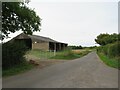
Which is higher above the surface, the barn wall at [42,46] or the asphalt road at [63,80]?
the barn wall at [42,46]

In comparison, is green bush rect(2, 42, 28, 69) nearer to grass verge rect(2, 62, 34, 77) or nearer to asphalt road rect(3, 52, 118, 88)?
grass verge rect(2, 62, 34, 77)

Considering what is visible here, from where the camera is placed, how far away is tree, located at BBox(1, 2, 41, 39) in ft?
55.9

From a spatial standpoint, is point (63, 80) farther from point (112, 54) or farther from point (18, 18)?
point (112, 54)

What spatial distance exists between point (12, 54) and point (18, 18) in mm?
4011

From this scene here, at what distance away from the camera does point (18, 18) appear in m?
18.6

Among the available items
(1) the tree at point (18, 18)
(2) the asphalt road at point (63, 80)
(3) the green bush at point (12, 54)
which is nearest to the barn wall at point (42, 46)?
(1) the tree at point (18, 18)

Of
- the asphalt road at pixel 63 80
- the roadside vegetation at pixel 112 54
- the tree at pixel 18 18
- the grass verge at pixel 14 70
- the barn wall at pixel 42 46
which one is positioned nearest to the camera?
the asphalt road at pixel 63 80

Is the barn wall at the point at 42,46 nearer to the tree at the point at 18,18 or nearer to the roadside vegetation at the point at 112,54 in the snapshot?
the roadside vegetation at the point at 112,54

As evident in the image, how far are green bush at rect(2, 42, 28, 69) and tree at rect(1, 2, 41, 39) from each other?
1960mm

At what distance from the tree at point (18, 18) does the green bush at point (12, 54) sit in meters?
1.96

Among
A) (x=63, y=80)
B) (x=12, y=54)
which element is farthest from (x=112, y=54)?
(x=63, y=80)

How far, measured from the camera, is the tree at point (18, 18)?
1705 cm

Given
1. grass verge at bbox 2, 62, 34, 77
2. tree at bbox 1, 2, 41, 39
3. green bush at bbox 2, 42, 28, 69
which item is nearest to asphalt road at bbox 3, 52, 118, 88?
grass verge at bbox 2, 62, 34, 77

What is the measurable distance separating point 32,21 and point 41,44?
3335cm
